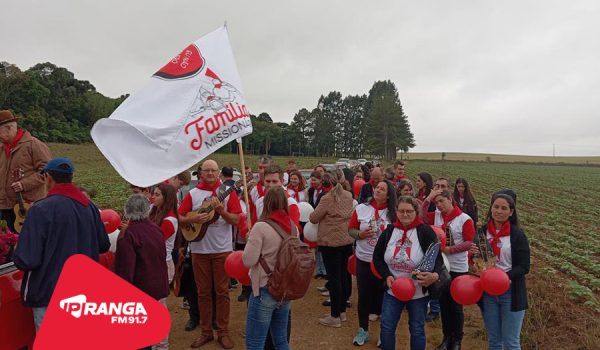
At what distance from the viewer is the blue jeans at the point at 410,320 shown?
373 cm

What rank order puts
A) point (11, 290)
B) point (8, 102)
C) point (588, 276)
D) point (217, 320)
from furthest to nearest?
point (8, 102), point (588, 276), point (217, 320), point (11, 290)

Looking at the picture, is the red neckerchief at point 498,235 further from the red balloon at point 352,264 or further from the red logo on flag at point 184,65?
the red logo on flag at point 184,65

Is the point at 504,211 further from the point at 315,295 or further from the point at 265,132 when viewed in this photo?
the point at 265,132

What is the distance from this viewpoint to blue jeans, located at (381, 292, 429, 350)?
373cm

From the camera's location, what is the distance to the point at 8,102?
60.0 m

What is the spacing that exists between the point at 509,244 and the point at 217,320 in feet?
11.4

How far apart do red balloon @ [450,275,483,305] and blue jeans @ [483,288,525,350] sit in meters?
0.15

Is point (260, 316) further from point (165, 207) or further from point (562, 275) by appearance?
point (562, 275)

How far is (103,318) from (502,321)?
3559mm

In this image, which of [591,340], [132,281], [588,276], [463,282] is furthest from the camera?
[588,276]

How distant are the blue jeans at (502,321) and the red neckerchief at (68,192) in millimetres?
3827

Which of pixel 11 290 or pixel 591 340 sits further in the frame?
pixel 591 340

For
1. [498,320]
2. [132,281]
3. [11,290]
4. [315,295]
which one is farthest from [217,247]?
[498,320]

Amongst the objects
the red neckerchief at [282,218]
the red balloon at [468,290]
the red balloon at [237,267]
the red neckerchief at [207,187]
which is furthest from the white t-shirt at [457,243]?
the red neckerchief at [207,187]
